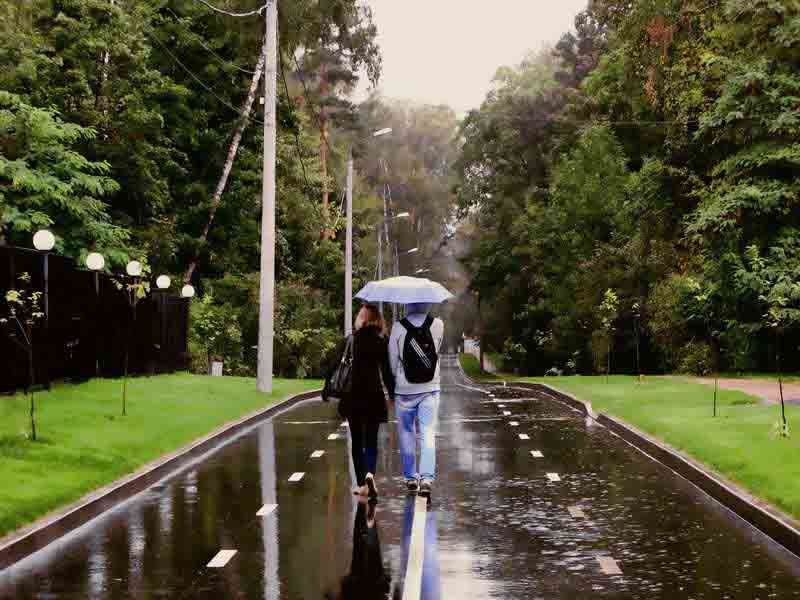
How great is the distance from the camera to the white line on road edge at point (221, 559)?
10492 mm

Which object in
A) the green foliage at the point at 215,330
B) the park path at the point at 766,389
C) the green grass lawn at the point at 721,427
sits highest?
the green foliage at the point at 215,330

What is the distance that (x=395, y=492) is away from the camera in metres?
15.0

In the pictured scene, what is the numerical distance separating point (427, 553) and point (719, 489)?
475 centimetres

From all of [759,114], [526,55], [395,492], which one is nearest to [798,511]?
[395,492]

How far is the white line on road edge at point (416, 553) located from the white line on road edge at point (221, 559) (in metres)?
1.42

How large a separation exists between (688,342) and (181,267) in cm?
1940

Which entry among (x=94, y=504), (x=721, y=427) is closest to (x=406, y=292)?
(x=94, y=504)

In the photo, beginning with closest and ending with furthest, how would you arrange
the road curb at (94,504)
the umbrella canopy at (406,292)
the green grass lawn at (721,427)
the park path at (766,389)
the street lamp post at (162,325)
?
the road curb at (94,504) < the umbrella canopy at (406,292) < the green grass lawn at (721,427) < the park path at (766,389) < the street lamp post at (162,325)

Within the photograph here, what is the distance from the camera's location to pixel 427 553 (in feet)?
36.2

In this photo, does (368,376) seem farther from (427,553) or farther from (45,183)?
(45,183)

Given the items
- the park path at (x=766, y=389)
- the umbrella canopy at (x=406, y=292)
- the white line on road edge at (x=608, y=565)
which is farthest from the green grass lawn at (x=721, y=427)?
the umbrella canopy at (x=406, y=292)

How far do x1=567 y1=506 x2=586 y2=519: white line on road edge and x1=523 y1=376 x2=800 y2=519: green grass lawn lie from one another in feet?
5.97

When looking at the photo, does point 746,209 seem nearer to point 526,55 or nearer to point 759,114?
point 759,114

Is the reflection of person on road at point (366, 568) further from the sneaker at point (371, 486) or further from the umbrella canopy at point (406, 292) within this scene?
the umbrella canopy at point (406, 292)
